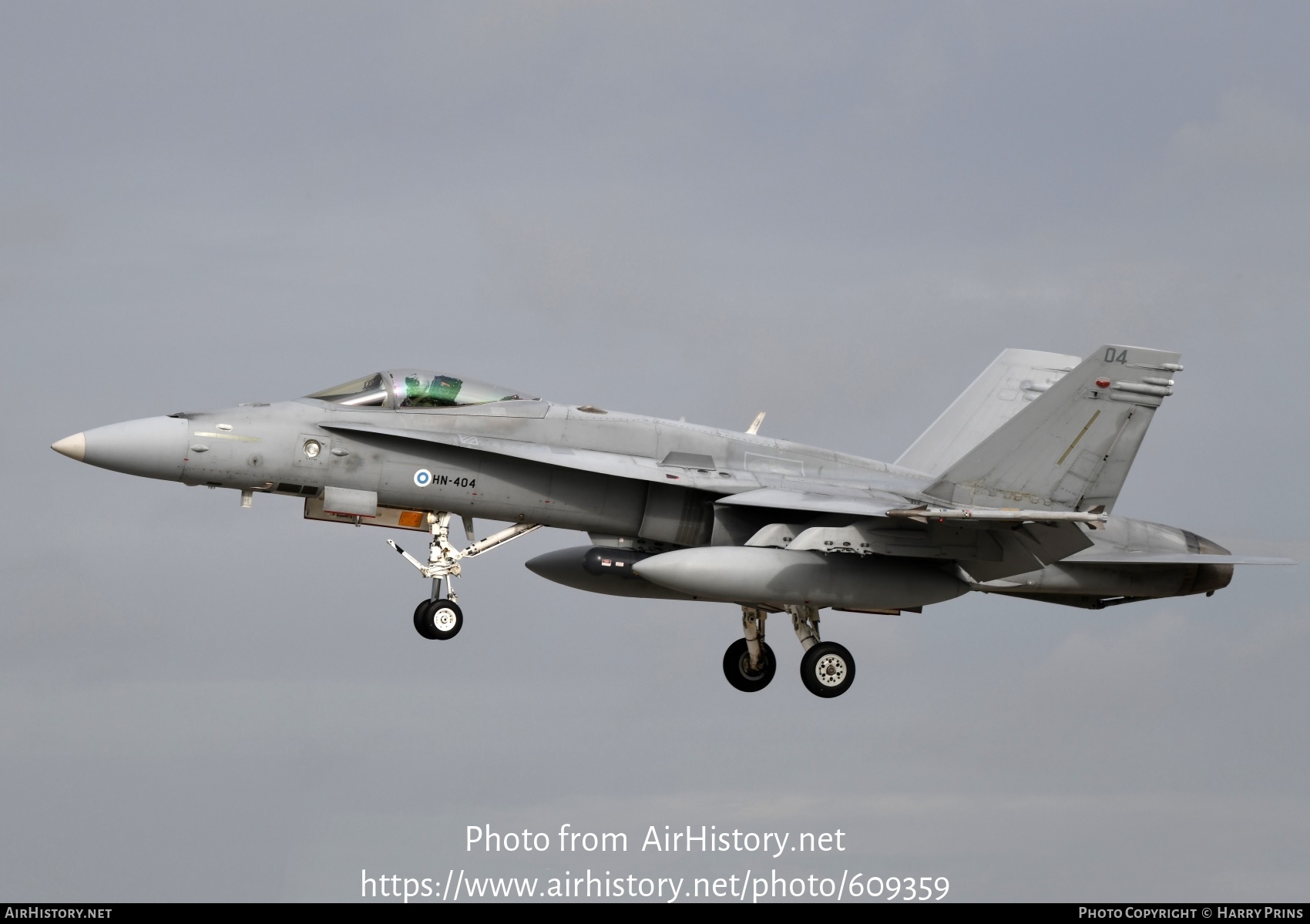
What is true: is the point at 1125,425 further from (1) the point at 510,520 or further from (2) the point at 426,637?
(2) the point at 426,637

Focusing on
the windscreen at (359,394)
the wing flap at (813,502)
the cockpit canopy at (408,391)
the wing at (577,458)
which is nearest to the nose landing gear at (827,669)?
the wing flap at (813,502)

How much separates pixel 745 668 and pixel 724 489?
11.9ft

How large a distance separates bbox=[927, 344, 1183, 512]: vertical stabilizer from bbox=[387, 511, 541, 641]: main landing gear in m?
5.28

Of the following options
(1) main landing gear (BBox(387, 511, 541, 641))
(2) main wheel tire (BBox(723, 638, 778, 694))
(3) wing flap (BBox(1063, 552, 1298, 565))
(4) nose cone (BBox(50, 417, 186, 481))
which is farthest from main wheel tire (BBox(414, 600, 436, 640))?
(3) wing flap (BBox(1063, 552, 1298, 565))

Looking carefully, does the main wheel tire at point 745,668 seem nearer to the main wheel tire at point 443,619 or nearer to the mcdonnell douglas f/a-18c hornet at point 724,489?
the mcdonnell douglas f/a-18c hornet at point 724,489

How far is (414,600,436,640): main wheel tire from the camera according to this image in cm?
1769

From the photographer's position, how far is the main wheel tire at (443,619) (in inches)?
696

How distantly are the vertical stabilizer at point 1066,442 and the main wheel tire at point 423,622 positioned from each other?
6.12 m

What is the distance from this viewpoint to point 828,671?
63.3ft

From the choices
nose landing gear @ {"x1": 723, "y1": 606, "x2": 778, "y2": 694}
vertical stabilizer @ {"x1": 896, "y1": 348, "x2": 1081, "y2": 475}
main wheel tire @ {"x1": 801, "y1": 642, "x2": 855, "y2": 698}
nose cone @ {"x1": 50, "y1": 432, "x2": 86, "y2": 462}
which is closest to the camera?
nose cone @ {"x1": 50, "y1": 432, "x2": 86, "y2": 462}

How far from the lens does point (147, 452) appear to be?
16.6 m

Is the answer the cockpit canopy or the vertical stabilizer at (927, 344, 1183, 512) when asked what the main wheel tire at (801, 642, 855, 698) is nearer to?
the vertical stabilizer at (927, 344, 1183, 512)

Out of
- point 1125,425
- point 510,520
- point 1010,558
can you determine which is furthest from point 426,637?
point 1125,425

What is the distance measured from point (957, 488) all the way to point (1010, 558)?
3.36 ft
